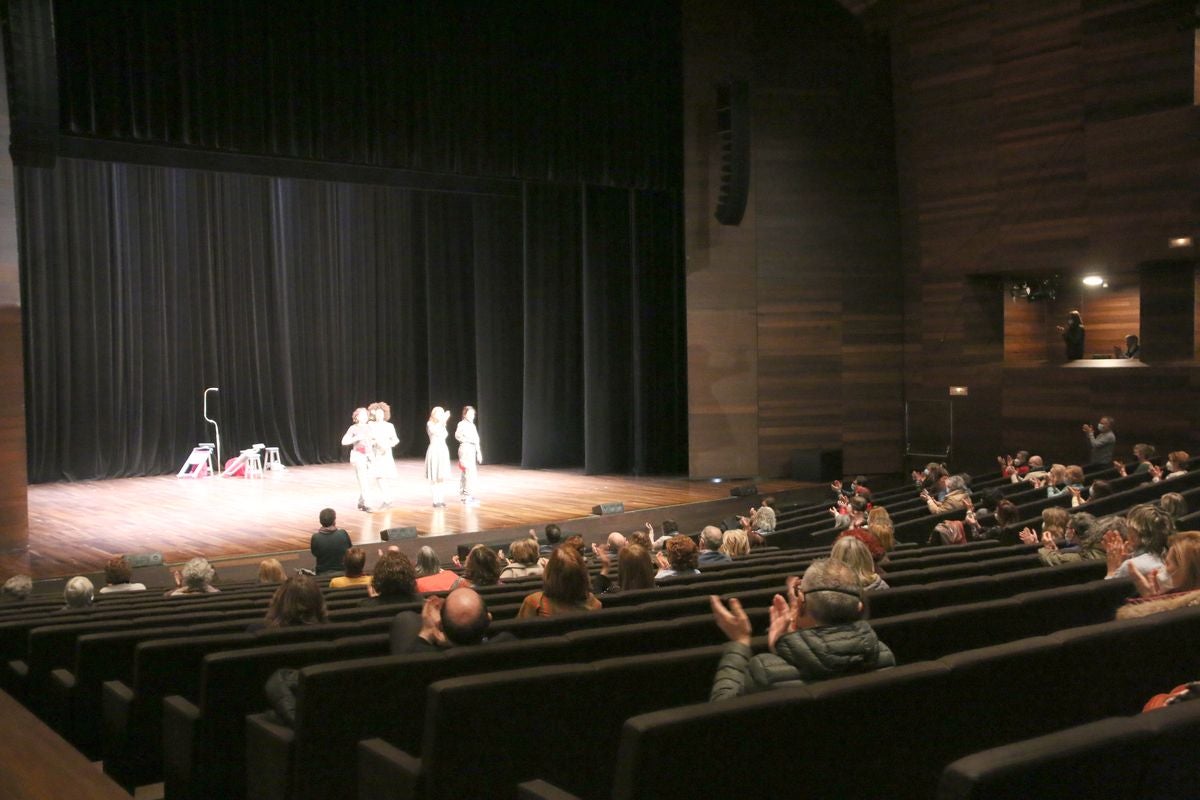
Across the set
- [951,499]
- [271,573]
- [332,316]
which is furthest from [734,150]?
[271,573]

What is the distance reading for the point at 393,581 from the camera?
200 inches

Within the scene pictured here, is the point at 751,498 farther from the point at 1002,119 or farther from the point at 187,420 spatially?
the point at 187,420

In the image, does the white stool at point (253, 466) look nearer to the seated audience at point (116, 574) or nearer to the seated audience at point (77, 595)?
the seated audience at point (116, 574)

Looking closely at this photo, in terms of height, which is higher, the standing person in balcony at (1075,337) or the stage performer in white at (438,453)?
the standing person in balcony at (1075,337)

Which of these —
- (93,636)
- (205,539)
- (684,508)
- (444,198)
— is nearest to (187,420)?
(444,198)

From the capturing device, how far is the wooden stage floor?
11242 mm

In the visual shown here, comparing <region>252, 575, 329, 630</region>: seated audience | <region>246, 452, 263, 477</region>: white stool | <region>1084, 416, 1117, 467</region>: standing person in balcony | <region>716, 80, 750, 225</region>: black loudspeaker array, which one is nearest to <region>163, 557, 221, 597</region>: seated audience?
<region>252, 575, 329, 630</region>: seated audience

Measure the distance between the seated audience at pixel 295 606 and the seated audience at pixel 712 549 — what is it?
10.6ft

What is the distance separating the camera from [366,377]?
2103 cm

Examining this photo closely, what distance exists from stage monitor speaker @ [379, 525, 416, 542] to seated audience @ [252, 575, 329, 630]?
23.1 ft

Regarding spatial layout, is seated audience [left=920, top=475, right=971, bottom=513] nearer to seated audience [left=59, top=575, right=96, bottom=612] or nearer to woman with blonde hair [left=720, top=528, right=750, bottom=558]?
woman with blonde hair [left=720, top=528, right=750, bottom=558]

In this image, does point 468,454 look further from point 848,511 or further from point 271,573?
point 271,573

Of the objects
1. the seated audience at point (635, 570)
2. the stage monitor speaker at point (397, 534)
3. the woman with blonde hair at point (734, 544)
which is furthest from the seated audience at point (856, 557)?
the stage monitor speaker at point (397, 534)

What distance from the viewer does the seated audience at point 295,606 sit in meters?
4.09
